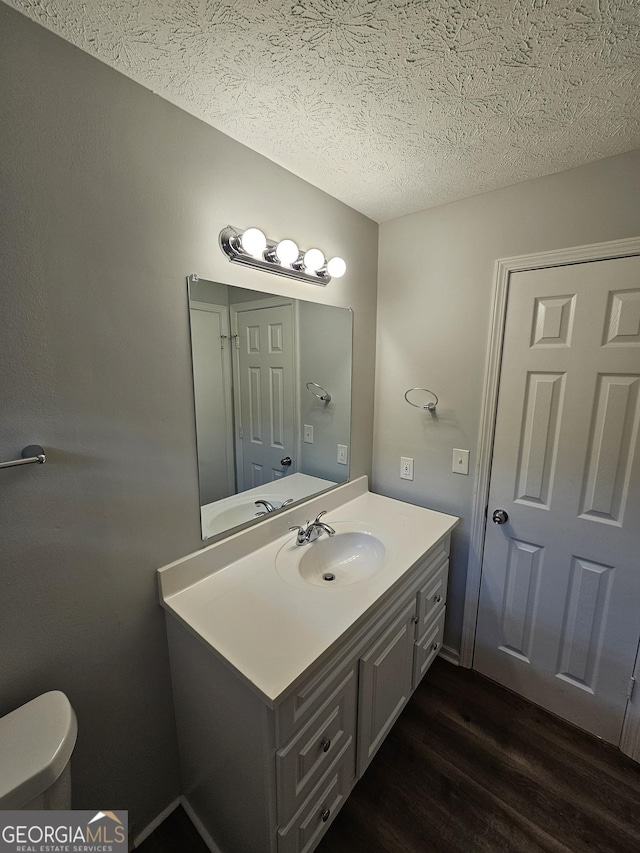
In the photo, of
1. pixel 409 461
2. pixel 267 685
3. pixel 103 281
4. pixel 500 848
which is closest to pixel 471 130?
pixel 103 281

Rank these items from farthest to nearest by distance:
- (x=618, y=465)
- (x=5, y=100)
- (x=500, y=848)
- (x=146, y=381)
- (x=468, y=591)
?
(x=468, y=591)
(x=618, y=465)
(x=500, y=848)
(x=146, y=381)
(x=5, y=100)

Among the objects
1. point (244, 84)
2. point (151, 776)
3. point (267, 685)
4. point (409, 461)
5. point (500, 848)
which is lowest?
point (500, 848)

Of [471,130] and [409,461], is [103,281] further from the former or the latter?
[409,461]

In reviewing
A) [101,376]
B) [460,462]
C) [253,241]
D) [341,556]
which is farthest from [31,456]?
[460,462]

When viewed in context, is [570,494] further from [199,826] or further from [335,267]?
[199,826]

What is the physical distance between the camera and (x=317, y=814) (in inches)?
39.4

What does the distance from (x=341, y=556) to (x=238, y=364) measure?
95cm

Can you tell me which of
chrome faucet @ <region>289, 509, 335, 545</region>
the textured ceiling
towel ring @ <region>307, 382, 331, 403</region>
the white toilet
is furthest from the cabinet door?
the textured ceiling

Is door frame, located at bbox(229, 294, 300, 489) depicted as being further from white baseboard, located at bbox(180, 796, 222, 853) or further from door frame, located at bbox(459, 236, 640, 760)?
white baseboard, located at bbox(180, 796, 222, 853)

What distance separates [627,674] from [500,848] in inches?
31.3

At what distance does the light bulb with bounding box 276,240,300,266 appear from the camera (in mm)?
1237

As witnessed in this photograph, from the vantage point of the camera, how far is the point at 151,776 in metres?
1.15

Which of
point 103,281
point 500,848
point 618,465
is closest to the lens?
point 103,281

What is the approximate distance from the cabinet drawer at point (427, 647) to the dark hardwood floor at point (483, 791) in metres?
0.22
